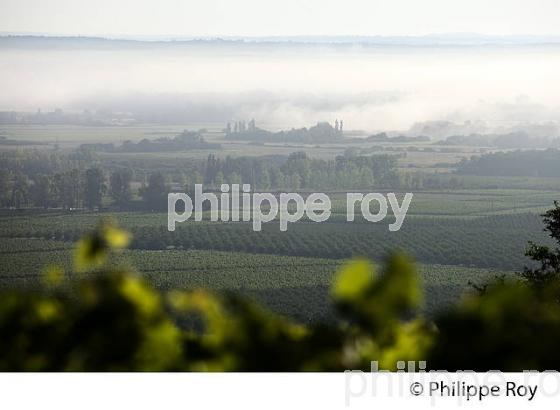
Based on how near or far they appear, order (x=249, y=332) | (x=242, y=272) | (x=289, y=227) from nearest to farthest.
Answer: (x=249, y=332) → (x=242, y=272) → (x=289, y=227)

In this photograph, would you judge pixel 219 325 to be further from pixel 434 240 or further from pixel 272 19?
pixel 434 240

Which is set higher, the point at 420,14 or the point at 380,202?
the point at 420,14

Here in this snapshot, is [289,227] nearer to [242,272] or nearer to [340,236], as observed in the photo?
[340,236]

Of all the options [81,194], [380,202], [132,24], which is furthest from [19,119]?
[380,202]

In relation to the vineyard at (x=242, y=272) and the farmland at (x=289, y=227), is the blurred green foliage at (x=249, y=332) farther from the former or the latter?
the vineyard at (x=242, y=272)

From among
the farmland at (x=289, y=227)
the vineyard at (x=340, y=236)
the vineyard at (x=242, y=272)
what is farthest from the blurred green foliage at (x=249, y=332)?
the vineyard at (x=340, y=236)

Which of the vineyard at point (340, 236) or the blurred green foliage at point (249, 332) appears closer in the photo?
the blurred green foliage at point (249, 332)

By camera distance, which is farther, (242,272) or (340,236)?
(340,236)

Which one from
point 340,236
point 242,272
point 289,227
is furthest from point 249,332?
point 289,227
